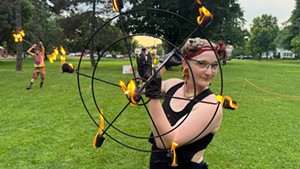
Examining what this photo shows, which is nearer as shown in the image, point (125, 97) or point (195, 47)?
point (195, 47)

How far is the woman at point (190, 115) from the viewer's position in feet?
4.82

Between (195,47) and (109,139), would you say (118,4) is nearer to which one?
(195,47)

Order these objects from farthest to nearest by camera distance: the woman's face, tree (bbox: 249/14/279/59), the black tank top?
tree (bbox: 249/14/279/59)
the black tank top
the woman's face

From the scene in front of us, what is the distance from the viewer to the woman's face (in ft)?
5.50

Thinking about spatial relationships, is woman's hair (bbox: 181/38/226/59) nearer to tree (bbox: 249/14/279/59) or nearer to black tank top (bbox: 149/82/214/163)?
black tank top (bbox: 149/82/214/163)

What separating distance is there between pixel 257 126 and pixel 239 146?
176 centimetres

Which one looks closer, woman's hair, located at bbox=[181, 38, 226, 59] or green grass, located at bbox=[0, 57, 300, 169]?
woman's hair, located at bbox=[181, 38, 226, 59]

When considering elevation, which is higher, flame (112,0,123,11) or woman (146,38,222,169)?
flame (112,0,123,11)

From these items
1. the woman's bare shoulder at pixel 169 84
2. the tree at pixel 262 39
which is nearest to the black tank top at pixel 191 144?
the woman's bare shoulder at pixel 169 84

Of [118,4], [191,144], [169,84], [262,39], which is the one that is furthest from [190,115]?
[262,39]

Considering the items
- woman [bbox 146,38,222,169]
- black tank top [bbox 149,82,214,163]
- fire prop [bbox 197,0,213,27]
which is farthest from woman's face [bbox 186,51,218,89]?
fire prop [bbox 197,0,213,27]

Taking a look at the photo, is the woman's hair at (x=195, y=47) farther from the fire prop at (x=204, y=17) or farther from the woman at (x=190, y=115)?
the fire prop at (x=204, y=17)

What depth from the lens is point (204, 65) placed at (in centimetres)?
168

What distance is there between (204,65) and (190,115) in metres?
0.29
